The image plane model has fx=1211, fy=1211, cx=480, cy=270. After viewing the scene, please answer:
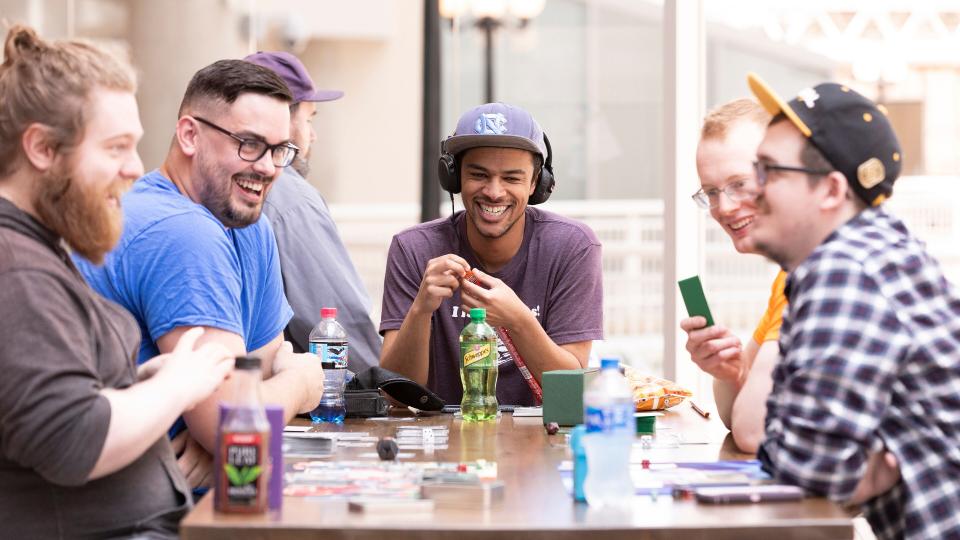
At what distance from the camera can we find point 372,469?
2.06m

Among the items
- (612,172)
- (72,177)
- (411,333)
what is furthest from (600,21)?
(72,177)

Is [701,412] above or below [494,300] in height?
below

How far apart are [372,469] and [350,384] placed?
0.91 metres

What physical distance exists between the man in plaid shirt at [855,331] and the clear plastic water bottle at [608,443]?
24cm

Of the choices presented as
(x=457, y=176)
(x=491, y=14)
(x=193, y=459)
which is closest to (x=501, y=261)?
(x=457, y=176)

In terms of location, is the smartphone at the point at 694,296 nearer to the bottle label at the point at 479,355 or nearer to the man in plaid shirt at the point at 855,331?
the man in plaid shirt at the point at 855,331

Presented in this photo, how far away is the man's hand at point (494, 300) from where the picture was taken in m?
2.87

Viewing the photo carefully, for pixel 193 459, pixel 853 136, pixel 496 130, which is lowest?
pixel 193 459

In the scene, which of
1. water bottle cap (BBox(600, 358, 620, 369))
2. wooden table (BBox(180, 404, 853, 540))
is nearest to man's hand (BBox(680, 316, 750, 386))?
water bottle cap (BBox(600, 358, 620, 369))

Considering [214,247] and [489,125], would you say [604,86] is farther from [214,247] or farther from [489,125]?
[214,247]

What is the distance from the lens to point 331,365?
2.87 meters

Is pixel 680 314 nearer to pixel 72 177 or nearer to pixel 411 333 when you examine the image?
pixel 411 333

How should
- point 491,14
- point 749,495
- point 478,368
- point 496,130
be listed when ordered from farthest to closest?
point 491,14, point 496,130, point 478,368, point 749,495

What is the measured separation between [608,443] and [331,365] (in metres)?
1.16
